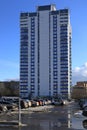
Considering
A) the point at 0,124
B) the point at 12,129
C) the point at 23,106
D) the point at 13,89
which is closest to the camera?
the point at 12,129

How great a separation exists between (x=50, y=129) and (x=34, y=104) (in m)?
62.1

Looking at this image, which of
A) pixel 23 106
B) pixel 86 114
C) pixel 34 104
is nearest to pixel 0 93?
pixel 34 104

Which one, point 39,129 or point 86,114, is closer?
point 39,129

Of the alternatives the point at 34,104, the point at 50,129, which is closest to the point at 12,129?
the point at 50,129

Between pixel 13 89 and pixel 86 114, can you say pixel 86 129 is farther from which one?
pixel 13 89

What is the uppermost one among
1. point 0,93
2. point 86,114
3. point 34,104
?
point 86,114

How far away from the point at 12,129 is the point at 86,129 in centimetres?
513

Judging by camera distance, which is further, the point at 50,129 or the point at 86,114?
the point at 86,114

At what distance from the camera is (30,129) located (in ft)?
77.4

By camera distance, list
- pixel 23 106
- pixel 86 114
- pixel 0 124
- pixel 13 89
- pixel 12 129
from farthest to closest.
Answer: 1. pixel 13 89
2. pixel 23 106
3. pixel 86 114
4. pixel 0 124
5. pixel 12 129

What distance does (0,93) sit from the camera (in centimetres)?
18550

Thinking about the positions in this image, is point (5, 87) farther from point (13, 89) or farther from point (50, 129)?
point (50, 129)

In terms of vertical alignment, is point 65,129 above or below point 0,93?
above

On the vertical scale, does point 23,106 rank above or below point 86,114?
below
